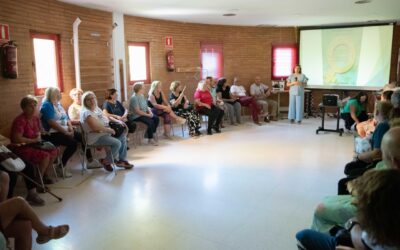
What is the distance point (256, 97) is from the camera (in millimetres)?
9289

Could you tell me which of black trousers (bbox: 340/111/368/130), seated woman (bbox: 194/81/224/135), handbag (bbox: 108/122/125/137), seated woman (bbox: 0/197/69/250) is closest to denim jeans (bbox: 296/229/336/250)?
seated woman (bbox: 0/197/69/250)

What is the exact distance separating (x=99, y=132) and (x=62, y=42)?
1866mm

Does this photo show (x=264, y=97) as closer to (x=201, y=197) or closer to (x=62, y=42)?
(x=62, y=42)

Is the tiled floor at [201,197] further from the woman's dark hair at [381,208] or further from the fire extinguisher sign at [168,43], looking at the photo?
the fire extinguisher sign at [168,43]

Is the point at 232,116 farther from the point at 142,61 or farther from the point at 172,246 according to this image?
the point at 172,246

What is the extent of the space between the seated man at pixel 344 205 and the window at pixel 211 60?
7.20 meters

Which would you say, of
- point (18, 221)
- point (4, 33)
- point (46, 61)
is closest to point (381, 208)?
point (18, 221)

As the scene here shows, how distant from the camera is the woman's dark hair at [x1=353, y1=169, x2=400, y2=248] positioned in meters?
1.31

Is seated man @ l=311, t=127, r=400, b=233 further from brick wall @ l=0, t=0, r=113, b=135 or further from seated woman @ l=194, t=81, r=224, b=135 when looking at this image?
seated woman @ l=194, t=81, r=224, b=135

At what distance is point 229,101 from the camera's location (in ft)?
28.4

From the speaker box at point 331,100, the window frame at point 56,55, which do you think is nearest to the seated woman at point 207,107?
the speaker box at point 331,100

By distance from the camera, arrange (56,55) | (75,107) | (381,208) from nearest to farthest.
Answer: (381,208) < (75,107) < (56,55)

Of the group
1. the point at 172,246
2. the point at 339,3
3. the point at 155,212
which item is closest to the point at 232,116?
the point at 339,3

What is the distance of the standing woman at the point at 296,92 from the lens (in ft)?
28.2
